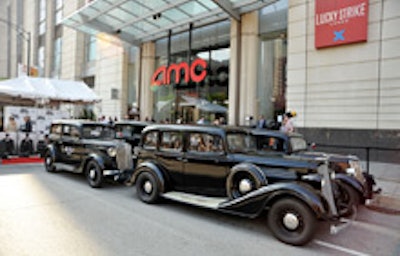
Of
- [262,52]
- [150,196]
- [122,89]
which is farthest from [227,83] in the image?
[150,196]

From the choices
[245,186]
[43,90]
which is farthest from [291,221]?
[43,90]

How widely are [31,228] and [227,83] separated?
45.3ft

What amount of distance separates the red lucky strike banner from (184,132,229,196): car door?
29.5 feet

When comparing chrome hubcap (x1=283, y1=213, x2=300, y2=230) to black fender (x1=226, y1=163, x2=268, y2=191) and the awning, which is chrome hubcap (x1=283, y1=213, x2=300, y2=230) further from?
the awning

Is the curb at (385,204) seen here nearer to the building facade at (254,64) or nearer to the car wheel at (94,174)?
the building facade at (254,64)

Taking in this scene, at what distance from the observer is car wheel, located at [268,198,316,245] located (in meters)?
3.64

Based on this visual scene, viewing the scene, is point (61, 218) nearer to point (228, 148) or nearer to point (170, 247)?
point (170, 247)

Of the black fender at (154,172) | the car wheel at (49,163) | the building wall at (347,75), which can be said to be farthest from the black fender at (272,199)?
the building wall at (347,75)

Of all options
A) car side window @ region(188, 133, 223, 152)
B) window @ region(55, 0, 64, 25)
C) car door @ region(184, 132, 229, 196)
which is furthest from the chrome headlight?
window @ region(55, 0, 64, 25)

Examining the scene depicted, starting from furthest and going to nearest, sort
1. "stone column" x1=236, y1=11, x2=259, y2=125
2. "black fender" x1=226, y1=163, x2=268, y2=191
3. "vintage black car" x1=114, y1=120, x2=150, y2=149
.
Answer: "stone column" x1=236, y1=11, x2=259, y2=125
"vintage black car" x1=114, y1=120, x2=150, y2=149
"black fender" x1=226, y1=163, x2=268, y2=191

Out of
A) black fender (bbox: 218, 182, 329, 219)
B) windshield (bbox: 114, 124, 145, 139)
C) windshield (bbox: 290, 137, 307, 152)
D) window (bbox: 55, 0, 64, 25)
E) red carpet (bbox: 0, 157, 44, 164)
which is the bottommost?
red carpet (bbox: 0, 157, 44, 164)

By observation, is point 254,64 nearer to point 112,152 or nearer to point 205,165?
point 112,152

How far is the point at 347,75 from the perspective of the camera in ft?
35.4

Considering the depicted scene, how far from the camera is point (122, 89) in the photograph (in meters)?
21.9
